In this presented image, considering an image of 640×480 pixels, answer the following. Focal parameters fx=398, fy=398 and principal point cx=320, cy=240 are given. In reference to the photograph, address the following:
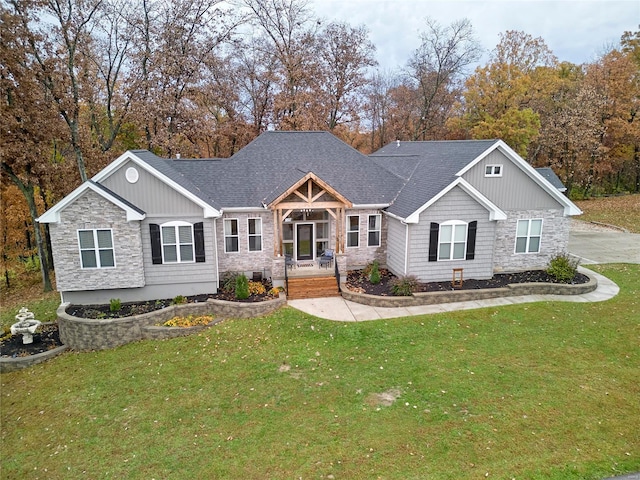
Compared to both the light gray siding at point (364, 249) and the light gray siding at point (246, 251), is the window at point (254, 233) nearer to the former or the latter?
the light gray siding at point (246, 251)

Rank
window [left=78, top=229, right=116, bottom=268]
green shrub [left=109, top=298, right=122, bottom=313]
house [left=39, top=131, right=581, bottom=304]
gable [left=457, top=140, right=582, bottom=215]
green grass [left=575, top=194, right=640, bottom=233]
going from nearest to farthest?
green shrub [left=109, top=298, right=122, bottom=313], window [left=78, top=229, right=116, bottom=268], house [left=39, top=131, right=581, bottom=304], gable [left=457, top=140, right=582, bottom=215], green grass [left=575, top=194, right=640, bottom=233]

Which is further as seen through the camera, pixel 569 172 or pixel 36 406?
pixel 569 172

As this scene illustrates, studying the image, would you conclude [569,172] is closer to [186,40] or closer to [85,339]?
[186,40]

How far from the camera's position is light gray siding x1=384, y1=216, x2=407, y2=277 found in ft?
52.9

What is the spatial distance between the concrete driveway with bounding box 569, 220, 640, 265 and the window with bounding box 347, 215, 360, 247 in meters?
11.5

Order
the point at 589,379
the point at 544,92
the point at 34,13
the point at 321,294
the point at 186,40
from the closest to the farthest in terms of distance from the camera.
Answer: the point at 589,379 → the point at 321,294 → the point at 34,13 → the point at 186,40 → the point at 544,92

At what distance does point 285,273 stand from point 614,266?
621 inches

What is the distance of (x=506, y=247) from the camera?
57.0ft

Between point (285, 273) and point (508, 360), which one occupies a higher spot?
point (285, 273)

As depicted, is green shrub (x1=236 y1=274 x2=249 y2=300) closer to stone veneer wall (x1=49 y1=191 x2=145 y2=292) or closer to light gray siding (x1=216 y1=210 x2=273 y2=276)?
light gray siding (x1=216 y1=210 x2=273 y2=276)

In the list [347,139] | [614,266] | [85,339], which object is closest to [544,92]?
[347,139]

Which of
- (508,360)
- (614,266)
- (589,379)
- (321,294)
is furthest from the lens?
(614,266)

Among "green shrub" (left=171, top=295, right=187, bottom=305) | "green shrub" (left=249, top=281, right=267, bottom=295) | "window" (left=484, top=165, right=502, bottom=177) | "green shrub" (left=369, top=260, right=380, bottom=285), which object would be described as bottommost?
"green shrub" (left=171, top=295, right=187, bottom=305)

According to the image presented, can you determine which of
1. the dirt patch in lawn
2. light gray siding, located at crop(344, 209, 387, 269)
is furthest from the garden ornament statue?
light gray siding, located at crop(344, 209, 387, 269)
